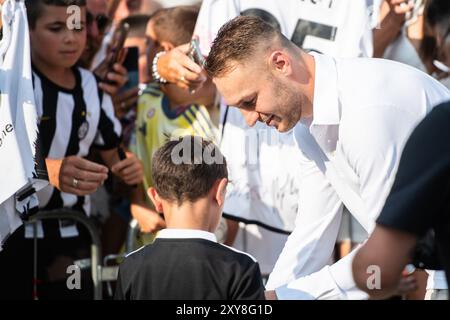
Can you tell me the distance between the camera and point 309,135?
12.0 feet

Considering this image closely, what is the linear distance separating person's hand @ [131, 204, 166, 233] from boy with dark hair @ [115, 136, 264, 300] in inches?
65.7

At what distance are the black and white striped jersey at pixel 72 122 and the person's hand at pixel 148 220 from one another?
294 mm

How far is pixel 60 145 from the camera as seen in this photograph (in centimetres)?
475

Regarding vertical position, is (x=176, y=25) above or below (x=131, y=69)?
above

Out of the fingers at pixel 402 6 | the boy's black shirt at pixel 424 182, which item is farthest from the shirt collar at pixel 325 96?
the fingers at pixel 402 6

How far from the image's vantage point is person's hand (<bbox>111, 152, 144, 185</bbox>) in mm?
4898

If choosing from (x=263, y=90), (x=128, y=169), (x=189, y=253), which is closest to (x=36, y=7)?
(x=128, y=169)

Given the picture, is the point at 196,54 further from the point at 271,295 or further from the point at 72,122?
the point at 271,295

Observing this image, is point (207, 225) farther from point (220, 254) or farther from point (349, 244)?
point (349, 244)

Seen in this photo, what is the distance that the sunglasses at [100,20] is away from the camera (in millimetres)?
5164

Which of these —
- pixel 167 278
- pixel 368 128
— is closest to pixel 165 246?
pixel 167 278

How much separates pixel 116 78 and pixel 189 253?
7.58ft

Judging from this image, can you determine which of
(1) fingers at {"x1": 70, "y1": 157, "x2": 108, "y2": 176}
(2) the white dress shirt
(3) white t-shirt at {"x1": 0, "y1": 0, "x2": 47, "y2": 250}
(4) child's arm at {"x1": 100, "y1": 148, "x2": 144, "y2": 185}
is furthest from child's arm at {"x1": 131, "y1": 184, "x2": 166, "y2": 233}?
(2) the white dress shirt

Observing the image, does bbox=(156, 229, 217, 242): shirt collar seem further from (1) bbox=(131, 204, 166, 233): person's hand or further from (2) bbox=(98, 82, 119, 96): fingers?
(2) bbox=(98, 82, 119, 96): fingers
